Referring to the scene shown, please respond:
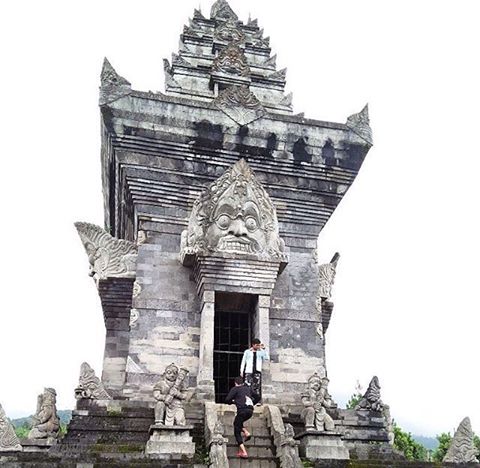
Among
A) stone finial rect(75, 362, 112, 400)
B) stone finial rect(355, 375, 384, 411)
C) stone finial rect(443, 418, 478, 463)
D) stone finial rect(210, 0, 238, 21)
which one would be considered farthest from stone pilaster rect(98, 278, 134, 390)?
stone finial rect(210, 0, 238, 21)

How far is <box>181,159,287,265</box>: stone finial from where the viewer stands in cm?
1271

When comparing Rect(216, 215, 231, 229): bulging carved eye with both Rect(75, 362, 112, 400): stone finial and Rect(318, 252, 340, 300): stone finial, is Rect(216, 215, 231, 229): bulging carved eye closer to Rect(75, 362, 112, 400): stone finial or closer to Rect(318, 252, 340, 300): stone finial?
Rect(318, 252, 340, 300): stone finial

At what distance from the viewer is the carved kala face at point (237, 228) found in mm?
12727

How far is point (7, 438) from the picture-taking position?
465 inches

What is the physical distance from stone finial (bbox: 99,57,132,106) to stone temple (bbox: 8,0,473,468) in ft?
0.10

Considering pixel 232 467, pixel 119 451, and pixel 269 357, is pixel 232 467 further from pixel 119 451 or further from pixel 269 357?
pixel 269 357

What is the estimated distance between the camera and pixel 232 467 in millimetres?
9227

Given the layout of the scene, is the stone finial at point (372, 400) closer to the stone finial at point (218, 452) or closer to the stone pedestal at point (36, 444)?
the stone finial at point (218, 452)

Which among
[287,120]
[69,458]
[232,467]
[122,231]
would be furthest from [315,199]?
[69,458]

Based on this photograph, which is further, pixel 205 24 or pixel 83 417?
pixel 205 24

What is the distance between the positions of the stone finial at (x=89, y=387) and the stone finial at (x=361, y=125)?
807 centimetres

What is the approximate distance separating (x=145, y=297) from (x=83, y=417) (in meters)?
2.92

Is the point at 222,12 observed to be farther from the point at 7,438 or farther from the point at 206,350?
the point at 7,438

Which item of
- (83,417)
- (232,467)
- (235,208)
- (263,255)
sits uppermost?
(235,208)
